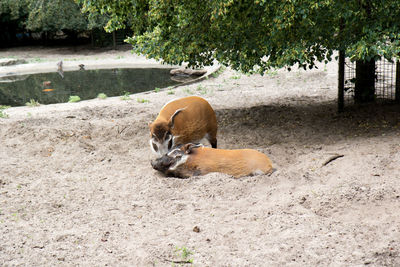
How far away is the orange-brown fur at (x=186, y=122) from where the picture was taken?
5.46 meters

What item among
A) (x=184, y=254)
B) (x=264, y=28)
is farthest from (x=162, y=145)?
(x=264, y=28)

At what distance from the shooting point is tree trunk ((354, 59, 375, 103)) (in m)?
7.97

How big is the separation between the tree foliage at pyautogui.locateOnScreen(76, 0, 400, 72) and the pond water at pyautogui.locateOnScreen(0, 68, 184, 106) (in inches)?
237

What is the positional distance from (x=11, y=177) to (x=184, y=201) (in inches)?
95.9

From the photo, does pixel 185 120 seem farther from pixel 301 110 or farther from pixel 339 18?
pixel 301 110

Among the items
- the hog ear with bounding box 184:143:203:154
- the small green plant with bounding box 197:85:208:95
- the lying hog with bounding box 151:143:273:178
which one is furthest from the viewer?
the small green plant with bounding box 197:85:208:95

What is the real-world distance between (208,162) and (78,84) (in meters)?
11.6

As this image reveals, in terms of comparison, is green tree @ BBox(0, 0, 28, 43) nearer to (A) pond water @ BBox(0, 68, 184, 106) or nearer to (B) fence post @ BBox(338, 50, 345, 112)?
(A) pond water @ BBox(0, 68, 184, 106)

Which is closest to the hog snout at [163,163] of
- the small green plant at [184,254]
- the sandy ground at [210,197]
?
the sandy ground at [210,197]

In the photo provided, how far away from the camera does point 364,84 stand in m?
8.09

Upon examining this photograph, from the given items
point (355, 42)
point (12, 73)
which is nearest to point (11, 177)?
point (355, 42)

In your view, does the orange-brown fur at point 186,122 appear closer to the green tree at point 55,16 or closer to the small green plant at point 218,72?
the small green plant at point 218,72

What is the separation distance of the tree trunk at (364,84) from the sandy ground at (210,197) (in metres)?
0.38

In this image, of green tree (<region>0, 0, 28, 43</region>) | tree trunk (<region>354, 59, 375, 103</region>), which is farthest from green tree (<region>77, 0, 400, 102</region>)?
green tree (<region>0, 0, 28, 43</region>)
